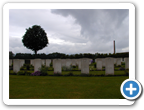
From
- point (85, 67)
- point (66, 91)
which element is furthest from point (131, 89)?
point (85, 67)

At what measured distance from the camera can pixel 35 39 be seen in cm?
3164

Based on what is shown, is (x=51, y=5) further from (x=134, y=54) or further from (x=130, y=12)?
(x=134, y=54)

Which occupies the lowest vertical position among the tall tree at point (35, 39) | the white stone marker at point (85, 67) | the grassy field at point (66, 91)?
the grassy field at point (66, 91)

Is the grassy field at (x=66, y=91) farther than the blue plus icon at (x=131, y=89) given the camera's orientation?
Yes

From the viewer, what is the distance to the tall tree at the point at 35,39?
31366mm

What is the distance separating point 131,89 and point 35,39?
3132 cm

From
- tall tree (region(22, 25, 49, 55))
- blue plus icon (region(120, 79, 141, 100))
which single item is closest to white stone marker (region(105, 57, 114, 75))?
blue plus icon (region(120, 79, 141, 100))

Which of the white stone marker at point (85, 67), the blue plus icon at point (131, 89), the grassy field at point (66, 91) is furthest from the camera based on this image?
the white stone marker at point (85, 67)

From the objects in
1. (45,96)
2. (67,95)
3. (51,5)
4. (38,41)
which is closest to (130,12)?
(51,5)

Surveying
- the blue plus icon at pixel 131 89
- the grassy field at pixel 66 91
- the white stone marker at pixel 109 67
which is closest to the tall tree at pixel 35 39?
the white stone marker at pixel 109 67

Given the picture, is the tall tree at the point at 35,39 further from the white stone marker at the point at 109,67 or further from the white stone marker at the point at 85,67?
the white stone marker at the point at 109,67

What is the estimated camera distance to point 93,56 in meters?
29.7

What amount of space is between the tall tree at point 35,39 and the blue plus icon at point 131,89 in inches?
1207

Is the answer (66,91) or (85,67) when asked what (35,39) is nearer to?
(85,67)
